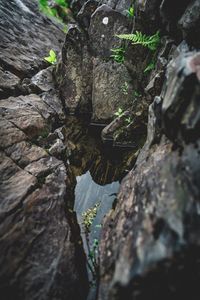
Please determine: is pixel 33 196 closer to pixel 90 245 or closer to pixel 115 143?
pixel 90 245

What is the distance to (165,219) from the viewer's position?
197 centimetres

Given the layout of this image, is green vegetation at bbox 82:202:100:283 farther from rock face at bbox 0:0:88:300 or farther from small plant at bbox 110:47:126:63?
small plant at bbox 110:47:126:63

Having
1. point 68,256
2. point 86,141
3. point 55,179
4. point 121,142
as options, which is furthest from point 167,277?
point 86,141

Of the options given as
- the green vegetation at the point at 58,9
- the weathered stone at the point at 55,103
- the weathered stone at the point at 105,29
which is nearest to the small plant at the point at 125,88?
the weathered stone at the point at 105,29

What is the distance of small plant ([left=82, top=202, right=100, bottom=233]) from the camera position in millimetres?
3791

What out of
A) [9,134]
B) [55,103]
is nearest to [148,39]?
[55,103]

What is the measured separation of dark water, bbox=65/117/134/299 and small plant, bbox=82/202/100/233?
52 mm

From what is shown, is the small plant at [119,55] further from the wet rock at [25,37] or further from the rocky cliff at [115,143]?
the wet rock at [25,37]

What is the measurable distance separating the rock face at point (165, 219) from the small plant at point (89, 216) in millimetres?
661

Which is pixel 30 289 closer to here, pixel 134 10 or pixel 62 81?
pixel 62 81

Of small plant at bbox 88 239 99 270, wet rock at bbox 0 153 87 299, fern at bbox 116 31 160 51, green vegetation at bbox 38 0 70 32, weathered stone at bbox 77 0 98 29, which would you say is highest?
green vegetation at bbox 38 0 70 32

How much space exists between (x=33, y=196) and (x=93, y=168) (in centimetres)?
200

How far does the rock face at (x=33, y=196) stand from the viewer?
8.64ft

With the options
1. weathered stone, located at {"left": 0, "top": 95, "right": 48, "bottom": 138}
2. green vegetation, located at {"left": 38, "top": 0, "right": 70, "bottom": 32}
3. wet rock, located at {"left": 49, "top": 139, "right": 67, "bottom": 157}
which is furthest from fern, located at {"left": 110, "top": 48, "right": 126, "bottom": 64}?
green vegetation, located at {"left": 38, "top": 0, "right": 70, "bottom": 32}
